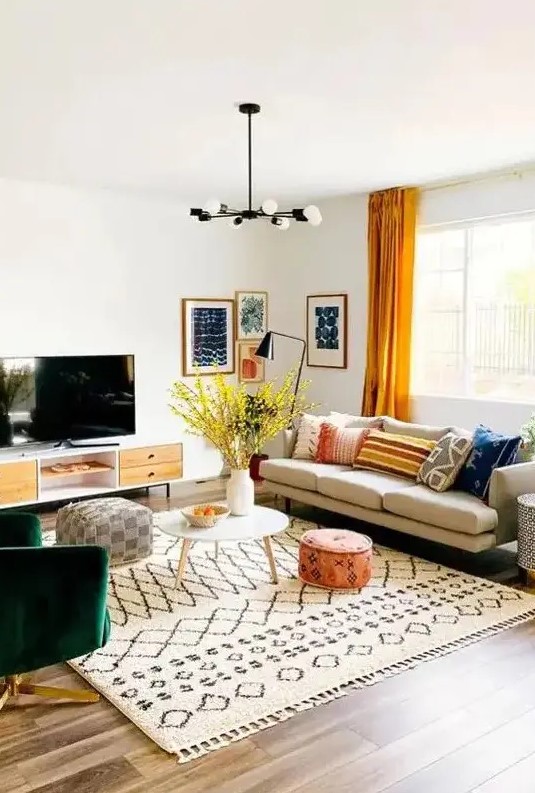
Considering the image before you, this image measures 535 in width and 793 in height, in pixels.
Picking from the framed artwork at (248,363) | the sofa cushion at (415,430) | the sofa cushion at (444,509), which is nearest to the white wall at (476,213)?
the sofa cushion at (415,430)

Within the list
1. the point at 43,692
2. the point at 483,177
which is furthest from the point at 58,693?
the point at 483,177

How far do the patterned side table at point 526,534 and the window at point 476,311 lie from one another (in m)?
1.61

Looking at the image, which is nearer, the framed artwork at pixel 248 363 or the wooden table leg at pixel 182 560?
the wooden table leg at pixel 182 560

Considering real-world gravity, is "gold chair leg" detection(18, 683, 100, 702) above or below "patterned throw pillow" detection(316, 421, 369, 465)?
below

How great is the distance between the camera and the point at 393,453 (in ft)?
17.7

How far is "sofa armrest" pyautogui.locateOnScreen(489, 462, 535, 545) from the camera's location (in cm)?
451

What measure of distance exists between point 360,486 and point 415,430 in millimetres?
763

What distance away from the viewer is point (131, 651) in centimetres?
350

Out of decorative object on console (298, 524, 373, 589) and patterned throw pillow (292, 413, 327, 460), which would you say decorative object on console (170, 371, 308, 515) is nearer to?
decorative object on console (298, 524, 373, 589)

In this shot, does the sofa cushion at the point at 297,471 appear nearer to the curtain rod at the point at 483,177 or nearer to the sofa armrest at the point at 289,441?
the sofa armrest at the point at 289,441

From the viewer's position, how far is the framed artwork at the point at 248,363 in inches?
301

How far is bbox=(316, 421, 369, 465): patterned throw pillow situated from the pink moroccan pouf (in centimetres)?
148

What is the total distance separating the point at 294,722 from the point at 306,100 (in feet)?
9.69

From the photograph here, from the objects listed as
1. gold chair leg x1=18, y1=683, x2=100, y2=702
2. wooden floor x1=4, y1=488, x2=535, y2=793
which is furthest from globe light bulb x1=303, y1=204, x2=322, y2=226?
gold chair leg x1=18, y1=683, x2=100, y2=702
